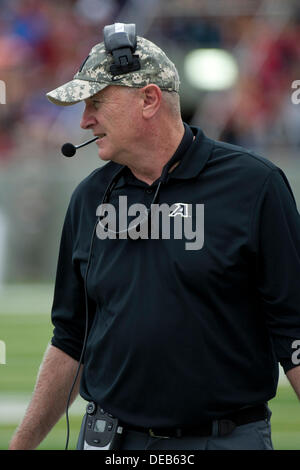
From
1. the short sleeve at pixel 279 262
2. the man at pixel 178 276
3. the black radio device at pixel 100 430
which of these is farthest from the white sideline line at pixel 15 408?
the short sleeve at pixel 279 262

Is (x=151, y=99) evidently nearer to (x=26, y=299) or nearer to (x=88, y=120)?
(x=88, y=120)

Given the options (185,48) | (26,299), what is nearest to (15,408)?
(26,299)

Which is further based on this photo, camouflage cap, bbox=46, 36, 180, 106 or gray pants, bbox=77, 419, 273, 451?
camouflage cap, bbox=46, 36, 180, 106

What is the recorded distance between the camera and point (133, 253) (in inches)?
122

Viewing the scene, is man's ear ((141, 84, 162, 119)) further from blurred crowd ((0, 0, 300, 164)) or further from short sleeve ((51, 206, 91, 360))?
blurred crowd ((0, 0, 300, 164))

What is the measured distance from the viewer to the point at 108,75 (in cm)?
314

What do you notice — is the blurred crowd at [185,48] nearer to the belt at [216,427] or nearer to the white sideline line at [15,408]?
the white sideline line at [15,408]

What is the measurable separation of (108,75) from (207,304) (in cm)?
75

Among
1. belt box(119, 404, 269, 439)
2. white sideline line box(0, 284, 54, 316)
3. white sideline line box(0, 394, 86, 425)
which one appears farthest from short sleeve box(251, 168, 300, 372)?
white sideline line box(0, 284, 54, 316)

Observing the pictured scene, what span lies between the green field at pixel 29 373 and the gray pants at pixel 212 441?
11.0 ft

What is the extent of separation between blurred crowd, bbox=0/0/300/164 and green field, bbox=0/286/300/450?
7.45ft

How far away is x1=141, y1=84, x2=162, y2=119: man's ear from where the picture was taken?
316 centimetres

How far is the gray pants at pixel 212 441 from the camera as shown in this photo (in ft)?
9.82

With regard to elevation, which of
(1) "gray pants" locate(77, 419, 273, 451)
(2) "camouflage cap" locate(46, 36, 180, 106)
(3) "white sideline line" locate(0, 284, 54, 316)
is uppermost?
(2) "camouflage cap" locate(46, 36, 180, 106)
